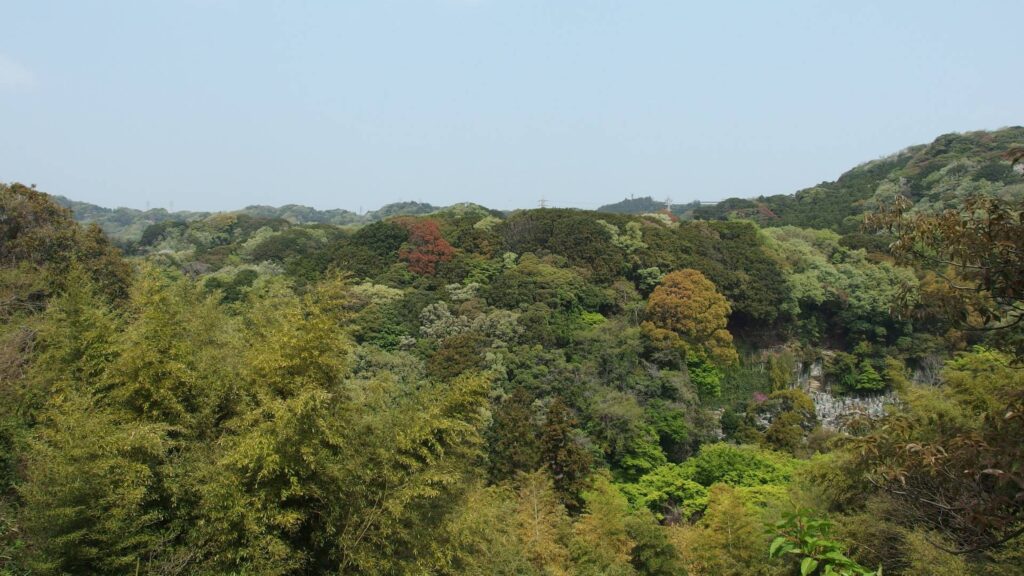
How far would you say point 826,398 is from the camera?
64.4ft

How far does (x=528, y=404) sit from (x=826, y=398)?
11.2 meters

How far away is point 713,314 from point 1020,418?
16824mm

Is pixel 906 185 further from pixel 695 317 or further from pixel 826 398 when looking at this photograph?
pixel 695 317

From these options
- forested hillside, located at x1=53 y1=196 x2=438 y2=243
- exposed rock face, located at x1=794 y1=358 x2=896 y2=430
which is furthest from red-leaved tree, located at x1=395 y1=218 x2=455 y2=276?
forested hillside, located at x1=53 y1=196 x2=438 y2=243

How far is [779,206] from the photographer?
45312 millimetres

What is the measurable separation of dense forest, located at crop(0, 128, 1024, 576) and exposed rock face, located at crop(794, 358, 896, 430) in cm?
8

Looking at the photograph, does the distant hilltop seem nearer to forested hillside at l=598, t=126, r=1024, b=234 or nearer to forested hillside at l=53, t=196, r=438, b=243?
forested hillside at l=598, t=126, r=1024, b=234

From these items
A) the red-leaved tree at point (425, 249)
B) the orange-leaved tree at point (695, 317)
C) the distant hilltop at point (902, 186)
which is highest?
the distant hilltop at point (902, 186)

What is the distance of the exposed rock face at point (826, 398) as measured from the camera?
18.2 meters

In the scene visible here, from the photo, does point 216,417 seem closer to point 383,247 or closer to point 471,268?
point 471,268

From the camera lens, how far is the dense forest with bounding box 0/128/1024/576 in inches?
132

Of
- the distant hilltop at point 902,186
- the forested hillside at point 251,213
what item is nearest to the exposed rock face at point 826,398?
the distant hilltop at point 902,186

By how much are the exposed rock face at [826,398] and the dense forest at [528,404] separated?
0.26ft

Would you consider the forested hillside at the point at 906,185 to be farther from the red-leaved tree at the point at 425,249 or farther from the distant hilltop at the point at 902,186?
the red-leaved tree at the point at 425,249
